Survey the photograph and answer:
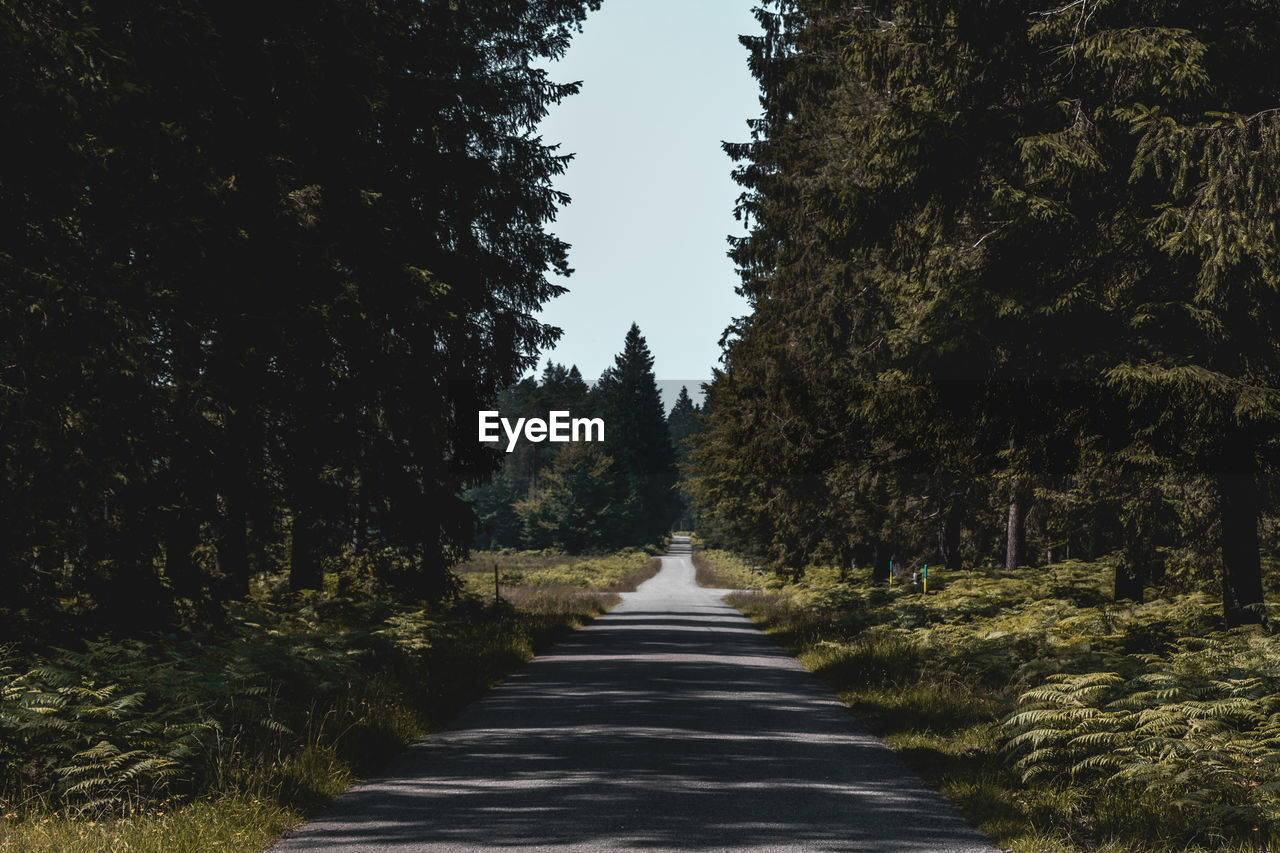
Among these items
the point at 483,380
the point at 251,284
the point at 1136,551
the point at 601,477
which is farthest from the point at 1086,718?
the point at 601,477

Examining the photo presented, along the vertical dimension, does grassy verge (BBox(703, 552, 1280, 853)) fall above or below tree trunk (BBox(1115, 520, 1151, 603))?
below

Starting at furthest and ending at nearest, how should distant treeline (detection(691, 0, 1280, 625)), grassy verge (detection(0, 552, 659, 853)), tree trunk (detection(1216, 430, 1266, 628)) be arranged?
tree trunk (detection(1216, 430, 1266, 628))
distant treeline (detection(691, 0, 1280, 625))
grassy verge (detection(0, 552, 659, 853))

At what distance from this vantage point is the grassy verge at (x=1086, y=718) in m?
6.21

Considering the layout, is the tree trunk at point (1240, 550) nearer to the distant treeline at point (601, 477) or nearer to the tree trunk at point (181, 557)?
the tree trunk at point (181, 557)

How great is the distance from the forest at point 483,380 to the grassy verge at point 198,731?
47 mm

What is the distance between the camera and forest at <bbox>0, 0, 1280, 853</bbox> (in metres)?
7.57

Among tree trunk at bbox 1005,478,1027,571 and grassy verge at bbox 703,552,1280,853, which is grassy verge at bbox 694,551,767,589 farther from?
grassy verge at bbox 703,552,1280,853

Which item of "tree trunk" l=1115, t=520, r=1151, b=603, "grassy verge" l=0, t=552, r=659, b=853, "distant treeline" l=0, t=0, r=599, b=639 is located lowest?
"grassy verge" l=0, t=552, r=659, b=853

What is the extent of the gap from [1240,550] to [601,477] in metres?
76.2

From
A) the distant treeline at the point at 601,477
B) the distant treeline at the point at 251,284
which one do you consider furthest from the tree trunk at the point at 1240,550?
the distant treeline at the point at 601,477

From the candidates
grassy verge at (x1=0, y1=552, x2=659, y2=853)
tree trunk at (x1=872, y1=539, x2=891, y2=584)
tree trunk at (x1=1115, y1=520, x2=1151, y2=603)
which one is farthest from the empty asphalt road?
tree trunk at (x1=872, y1=539, x2=891, y2=584)

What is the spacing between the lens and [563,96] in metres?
21.1

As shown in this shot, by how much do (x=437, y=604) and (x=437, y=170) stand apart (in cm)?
825

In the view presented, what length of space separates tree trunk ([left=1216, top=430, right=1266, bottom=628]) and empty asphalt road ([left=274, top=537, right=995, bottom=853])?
525 centimetres
